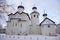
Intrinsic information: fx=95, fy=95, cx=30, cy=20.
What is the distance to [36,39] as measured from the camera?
966 centimetres

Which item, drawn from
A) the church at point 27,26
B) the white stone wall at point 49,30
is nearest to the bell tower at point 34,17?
the church at point 27,26

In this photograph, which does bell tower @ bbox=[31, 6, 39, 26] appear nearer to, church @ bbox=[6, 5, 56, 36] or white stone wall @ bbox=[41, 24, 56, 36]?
church @ bbox=[6, 5, 56, 36]

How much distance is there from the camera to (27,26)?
1428 centimetres

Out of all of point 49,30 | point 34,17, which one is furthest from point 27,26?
point 49,30

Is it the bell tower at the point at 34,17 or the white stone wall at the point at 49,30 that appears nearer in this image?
the white stone wall at the point at 49,30

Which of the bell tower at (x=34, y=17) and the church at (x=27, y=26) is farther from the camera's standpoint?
the bell tower at (x=34, y=17)

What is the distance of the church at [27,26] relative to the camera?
13.3 meters

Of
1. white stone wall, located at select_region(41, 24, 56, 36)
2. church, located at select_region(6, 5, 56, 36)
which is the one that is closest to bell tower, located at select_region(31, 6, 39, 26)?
church, located at select_region(6, 5, 56, 36)

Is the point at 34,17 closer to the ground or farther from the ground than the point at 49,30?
farther from the ground

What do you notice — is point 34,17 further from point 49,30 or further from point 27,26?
point 49,30

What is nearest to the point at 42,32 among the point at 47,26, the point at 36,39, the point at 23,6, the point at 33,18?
the point at 47,26

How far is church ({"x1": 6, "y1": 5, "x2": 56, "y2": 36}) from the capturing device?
13.3 m

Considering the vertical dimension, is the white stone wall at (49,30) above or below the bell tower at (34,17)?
below

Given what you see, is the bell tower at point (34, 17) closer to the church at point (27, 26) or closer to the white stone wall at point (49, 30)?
the church at point (27, 26)
